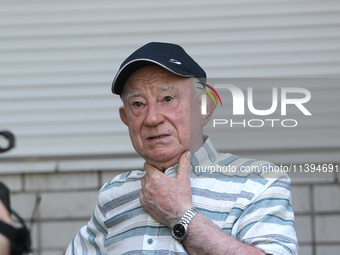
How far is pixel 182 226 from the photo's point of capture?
143 cm

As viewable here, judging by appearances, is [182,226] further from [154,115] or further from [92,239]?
[92,239]

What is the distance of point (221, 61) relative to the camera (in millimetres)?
3037

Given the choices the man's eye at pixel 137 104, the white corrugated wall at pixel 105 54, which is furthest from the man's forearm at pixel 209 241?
the white corrugated wall at pixel 105 54

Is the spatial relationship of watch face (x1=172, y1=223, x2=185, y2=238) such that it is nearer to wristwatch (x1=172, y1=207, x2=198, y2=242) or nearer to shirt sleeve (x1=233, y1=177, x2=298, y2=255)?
wristwatch (x1=172, y1=207, x2=198, y2=242)

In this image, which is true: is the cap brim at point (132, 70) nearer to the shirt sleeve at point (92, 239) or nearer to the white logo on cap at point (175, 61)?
the white logo on cap at point (175, 61)

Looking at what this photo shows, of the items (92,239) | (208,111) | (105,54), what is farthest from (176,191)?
(105,54)

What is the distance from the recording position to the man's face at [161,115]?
5.39 feet

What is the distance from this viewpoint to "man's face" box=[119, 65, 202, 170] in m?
1.64

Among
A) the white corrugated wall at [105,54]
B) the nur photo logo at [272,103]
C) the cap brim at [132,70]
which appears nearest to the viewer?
the cap brim at [132,70]

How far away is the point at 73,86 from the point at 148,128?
1.63m

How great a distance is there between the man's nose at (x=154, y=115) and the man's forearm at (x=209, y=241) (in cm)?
Answer: 43

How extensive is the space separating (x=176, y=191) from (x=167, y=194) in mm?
38

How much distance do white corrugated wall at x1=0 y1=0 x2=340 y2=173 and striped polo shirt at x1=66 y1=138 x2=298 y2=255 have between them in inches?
49.6

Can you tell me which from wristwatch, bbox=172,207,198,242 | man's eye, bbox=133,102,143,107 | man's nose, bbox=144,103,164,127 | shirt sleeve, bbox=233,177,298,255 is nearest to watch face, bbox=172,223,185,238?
wristwatch, bbox=172,207,198,242
